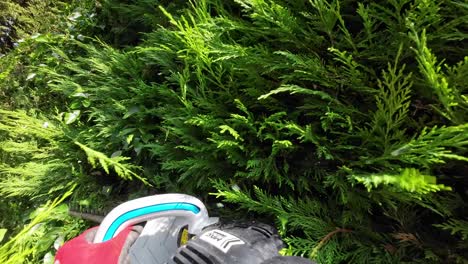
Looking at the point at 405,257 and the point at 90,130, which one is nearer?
the point at 405,257

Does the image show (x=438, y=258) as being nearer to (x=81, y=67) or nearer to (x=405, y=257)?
(x=405, y=257)

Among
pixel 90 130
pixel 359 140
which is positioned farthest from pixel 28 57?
pixel 359 140

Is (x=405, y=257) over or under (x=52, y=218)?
under

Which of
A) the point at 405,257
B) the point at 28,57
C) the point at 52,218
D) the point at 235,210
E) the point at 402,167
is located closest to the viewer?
the point at 402,167

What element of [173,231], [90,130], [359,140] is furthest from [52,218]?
[359,140]

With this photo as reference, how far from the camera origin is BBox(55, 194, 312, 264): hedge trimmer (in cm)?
122

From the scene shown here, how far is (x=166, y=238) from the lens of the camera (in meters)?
1.58

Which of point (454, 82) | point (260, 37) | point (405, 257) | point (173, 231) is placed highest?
point (260, 37)

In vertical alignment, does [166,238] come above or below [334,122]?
below

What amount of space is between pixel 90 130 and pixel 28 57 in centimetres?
203

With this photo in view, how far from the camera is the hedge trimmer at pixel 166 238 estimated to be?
1219 millimetres

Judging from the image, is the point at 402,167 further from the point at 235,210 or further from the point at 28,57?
the point at 28,57

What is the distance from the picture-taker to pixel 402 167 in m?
1.28

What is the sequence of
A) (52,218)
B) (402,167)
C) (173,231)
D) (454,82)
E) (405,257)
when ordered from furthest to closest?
(52,218), (173,231), (405,257), (402,167), (454,82)
